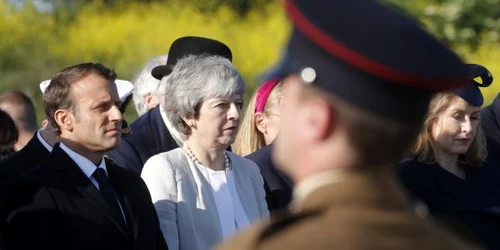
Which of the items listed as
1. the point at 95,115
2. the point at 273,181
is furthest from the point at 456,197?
the point at 95,115

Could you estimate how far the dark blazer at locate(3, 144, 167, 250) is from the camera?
183 inches

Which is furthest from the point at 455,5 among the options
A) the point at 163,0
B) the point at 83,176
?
the point at 83,176

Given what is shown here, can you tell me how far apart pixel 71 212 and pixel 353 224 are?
3.08 m

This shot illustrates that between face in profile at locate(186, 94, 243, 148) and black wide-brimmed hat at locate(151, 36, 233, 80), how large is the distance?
4.71ft

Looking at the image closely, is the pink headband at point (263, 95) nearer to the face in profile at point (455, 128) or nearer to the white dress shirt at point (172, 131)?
the white dress shirt at point (172, 131)

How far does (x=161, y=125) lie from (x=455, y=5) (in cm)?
1363

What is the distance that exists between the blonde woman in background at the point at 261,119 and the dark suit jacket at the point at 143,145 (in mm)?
549

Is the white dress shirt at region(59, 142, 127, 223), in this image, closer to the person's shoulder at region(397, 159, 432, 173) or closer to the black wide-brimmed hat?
the person's shoulder at region(397, 159, 432, 173)

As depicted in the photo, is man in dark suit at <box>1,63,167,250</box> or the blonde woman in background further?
the blonde woman in background

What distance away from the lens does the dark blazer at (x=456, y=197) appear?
555cm

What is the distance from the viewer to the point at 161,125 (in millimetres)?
6312

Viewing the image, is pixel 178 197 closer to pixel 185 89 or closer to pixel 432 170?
pixel 185 89

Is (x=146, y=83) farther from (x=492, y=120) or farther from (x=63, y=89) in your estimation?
(x=63, y=89)

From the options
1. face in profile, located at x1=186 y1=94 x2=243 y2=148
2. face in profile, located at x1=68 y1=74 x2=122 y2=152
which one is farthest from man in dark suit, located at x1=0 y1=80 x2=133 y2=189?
face in profile, located at x1=186 y1=94 x2=243 y2=148
